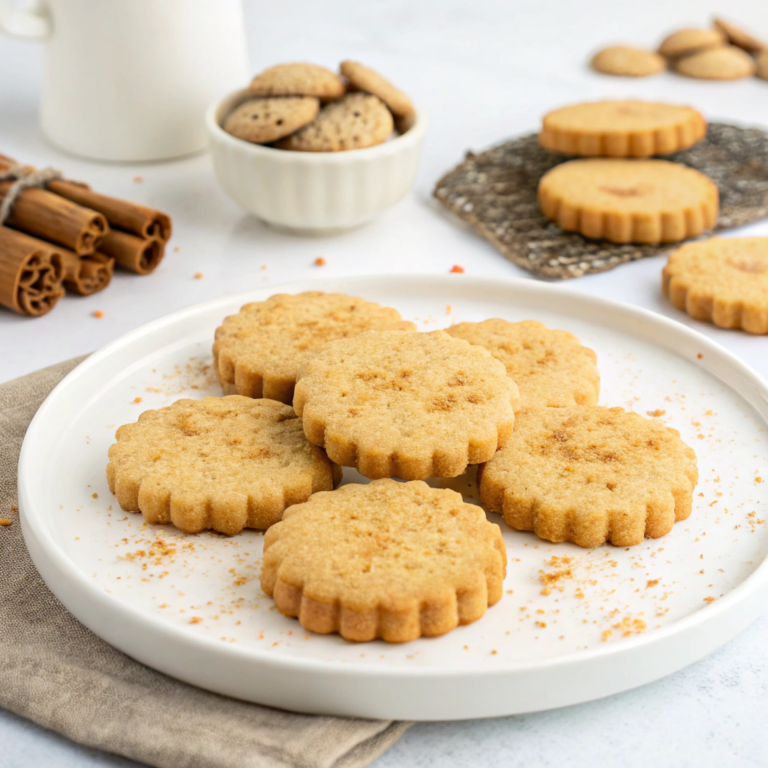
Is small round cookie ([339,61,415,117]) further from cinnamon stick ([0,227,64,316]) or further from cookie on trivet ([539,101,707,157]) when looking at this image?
cinnamon stick ([0,227,64,316])

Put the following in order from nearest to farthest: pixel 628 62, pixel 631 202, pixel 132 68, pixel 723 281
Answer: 1. pixel 723 281
2. pixel 631 202
3. pixel 132 68
4. pixel 628 62

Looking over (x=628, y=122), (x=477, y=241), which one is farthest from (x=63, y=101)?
(x=628, y=122)

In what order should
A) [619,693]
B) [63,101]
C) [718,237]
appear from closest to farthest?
1. [619,693]
2. [718,237]
3. [63,101]

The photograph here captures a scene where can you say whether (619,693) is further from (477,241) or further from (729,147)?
(729,147)

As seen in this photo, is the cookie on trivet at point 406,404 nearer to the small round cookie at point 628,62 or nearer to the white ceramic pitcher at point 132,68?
the white ceramic pitcher at point 132,68

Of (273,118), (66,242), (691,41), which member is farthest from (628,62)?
(66,242)

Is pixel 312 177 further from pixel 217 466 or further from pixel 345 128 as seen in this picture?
pixel 217 466

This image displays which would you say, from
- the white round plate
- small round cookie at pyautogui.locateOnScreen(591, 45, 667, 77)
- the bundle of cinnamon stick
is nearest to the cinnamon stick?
the bundle of cinnamon stick
